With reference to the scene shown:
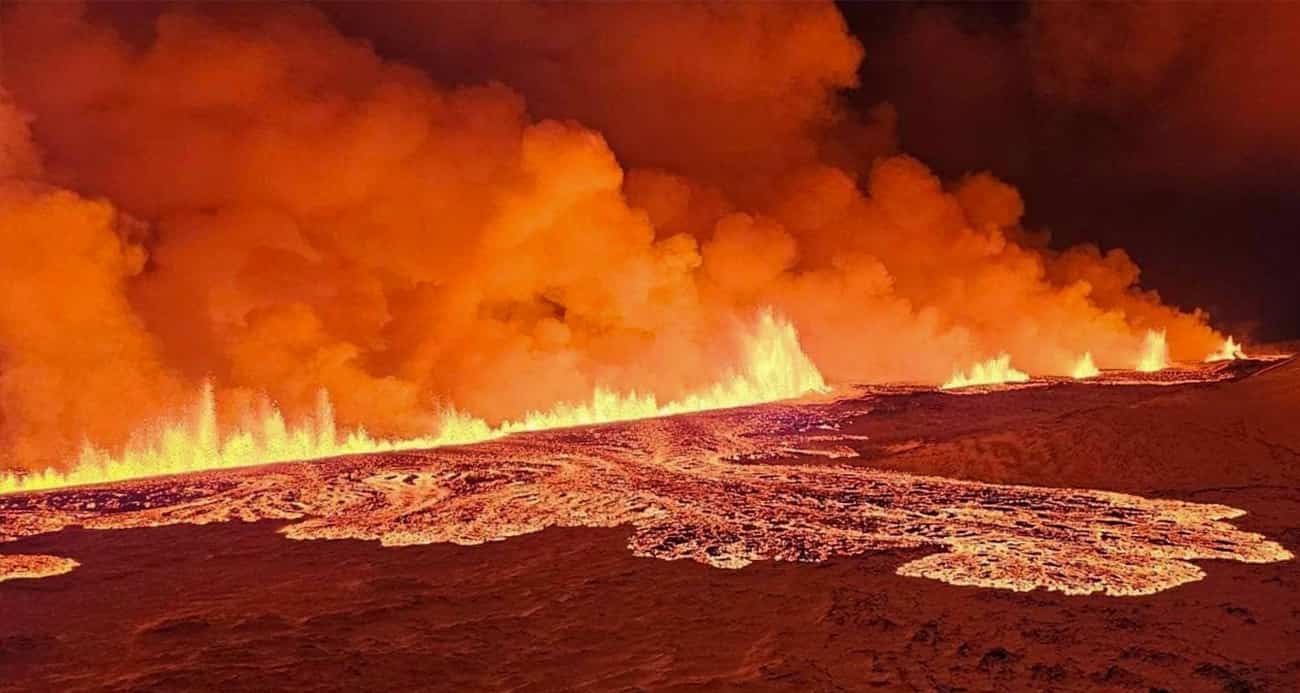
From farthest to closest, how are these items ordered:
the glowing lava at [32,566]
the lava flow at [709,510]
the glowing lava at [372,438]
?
the glowing lava at [372,438]
the glowing lava at [32,566]
the lava flow at [709,510]

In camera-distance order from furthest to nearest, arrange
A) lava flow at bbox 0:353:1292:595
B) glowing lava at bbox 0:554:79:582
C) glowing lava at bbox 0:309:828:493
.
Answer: glowing lava at bbox 0:309:828:493 < glowing lava at bbox 0:554:79:582 < lava flow at bbox 0:353:1292:595

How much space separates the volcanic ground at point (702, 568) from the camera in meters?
5.66

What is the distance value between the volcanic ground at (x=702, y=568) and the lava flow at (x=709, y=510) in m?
0.07

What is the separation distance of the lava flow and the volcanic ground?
66 mm

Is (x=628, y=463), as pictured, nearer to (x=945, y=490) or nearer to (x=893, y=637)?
(x=945, y=490)

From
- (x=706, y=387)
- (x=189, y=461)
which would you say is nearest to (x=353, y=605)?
(x=189, y=461)

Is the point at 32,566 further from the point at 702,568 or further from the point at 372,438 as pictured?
the point at 372,438

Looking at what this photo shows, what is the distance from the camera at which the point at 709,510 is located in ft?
35.5

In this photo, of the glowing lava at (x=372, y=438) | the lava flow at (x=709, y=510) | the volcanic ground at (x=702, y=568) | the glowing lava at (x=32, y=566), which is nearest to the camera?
the volcanic ground at (x=702, y=568)

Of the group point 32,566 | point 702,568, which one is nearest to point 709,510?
point 702,568

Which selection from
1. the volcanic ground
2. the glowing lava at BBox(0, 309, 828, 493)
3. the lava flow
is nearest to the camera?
the volcanic ground

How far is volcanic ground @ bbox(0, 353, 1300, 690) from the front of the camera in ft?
18.6

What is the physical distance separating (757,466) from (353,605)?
8.54m

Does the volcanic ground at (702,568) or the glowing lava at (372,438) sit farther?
the glowing lava at (372,438)
